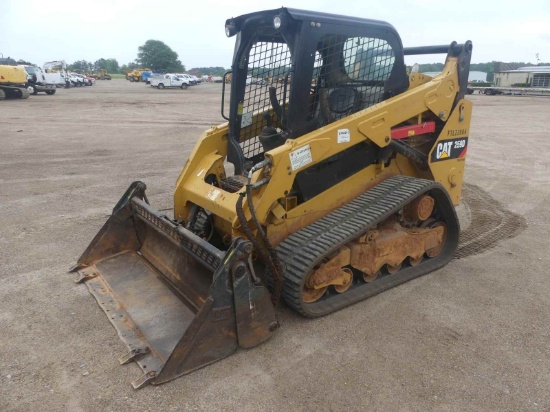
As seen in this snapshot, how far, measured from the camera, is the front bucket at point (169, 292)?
2.91 meters

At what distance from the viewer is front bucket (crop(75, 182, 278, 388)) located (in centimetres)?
291

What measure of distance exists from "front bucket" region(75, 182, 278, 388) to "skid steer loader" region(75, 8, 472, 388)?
0.03 feet

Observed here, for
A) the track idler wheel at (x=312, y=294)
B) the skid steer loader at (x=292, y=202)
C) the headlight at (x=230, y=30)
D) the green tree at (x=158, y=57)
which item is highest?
the green tree at (x=158, y=57)

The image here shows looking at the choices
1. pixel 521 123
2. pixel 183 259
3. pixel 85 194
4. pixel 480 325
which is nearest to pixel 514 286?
pixel 480 325

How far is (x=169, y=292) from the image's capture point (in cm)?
368

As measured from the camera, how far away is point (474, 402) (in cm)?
272

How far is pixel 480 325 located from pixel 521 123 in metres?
16.5

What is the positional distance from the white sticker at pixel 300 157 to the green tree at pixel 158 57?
4009 inches

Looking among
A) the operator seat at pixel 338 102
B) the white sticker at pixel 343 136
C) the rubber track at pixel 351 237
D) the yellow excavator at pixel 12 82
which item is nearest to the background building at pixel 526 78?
the yellow excavator at pixel 12 82

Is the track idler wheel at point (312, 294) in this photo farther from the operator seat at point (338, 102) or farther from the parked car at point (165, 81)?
the parked car at point (165, 81)

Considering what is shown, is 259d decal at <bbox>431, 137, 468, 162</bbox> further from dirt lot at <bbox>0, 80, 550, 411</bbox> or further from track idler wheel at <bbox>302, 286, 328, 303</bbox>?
track idler wheel at <bbox>302, 286, 328, 303</bbox>

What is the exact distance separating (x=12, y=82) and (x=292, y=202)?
82.9 ft

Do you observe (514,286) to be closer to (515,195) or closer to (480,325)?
(480,325)

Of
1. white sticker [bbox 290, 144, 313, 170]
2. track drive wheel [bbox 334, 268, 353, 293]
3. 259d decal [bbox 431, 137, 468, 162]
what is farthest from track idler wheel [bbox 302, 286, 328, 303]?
259d decal [bbox 431, 137, 468, 162]
